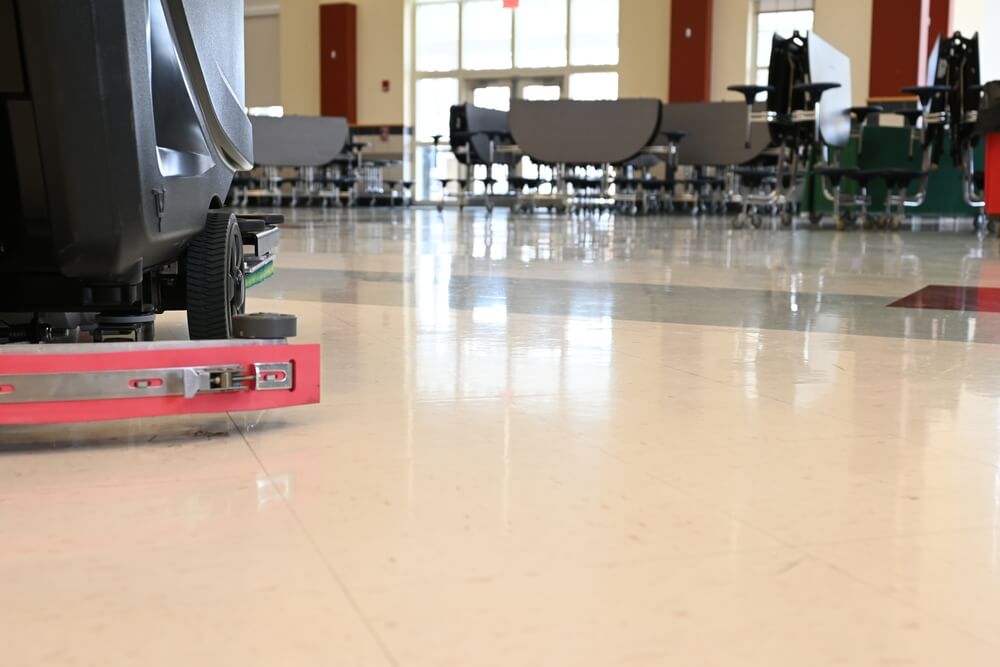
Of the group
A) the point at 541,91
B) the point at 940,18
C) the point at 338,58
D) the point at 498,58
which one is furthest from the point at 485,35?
the point at 940,18

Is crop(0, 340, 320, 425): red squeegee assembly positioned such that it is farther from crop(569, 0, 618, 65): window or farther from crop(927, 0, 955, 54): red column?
crop(569, 0, 618, 65): window

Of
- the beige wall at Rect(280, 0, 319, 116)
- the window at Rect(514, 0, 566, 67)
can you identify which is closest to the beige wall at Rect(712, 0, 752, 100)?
the window at Rect(514, 0, 566, 67)

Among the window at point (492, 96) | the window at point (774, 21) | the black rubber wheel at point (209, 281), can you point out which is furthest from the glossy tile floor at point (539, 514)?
the window at point (492, 96)

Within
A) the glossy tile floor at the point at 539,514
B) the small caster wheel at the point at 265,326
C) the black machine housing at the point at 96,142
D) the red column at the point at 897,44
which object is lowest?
the glossy tile floor at the point at 539,514

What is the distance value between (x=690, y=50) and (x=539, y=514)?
15.5 metres

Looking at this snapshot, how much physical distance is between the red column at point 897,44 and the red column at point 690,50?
2354 millimetres

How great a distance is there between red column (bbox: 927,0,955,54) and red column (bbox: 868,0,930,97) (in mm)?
79

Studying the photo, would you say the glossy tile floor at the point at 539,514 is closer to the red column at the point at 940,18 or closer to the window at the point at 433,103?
the red column at the point at 940,18

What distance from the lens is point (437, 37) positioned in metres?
18.4

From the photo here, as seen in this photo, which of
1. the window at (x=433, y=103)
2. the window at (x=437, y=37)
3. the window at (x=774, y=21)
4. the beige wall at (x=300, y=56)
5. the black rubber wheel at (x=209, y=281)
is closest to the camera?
the black rubber wheel at (x=209, y=281)

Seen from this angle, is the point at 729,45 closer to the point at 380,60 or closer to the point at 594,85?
the point at 594,85

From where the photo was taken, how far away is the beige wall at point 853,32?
14.8 meters

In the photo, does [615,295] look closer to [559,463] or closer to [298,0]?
[559,463]

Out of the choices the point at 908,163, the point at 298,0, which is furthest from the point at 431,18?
the point at 908,163
